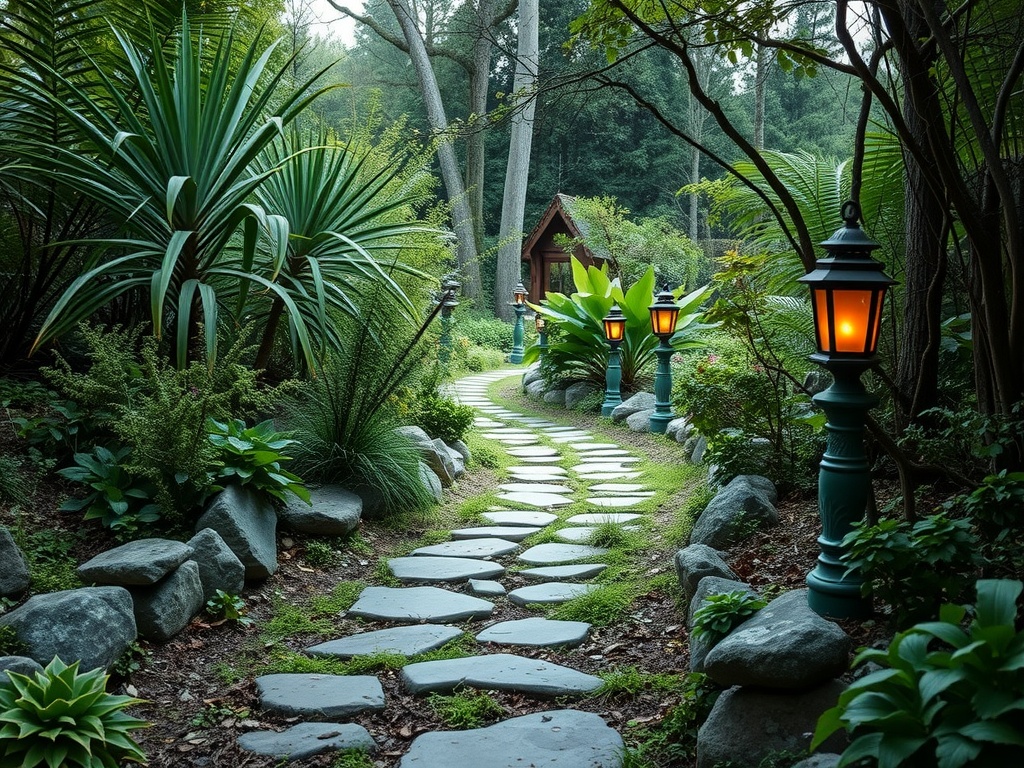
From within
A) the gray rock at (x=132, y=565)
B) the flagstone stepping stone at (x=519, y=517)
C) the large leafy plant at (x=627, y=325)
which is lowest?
the flagstone stepping stone at (x=519, y=517)

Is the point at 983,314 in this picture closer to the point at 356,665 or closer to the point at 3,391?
the point at 356,665

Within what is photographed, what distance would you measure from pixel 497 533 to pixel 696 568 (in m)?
1.64

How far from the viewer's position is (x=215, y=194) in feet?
13.1

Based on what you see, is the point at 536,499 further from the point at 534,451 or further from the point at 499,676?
the point at 499,676

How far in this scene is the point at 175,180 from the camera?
366 centimetres

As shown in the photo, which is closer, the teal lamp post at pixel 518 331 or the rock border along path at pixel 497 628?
the rock border along path at pixel 497 628

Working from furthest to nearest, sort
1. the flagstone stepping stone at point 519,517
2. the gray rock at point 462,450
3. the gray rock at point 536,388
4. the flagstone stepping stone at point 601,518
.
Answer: the gray rock at point 536,388
the gray rock at point 462,450
the flagstone stepping stone at point 519,517
the flagstone stepping stone at point 601,518

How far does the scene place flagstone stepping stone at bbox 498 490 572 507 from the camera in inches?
206

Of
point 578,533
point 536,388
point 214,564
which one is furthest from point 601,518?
point 536,388

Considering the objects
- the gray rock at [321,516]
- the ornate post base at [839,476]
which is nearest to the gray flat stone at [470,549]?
the gray rock at [321,516]

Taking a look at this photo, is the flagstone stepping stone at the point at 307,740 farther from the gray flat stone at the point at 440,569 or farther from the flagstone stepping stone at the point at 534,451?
the flagstone stepping stone at the point at 534,451

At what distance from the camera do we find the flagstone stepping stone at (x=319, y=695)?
8.46ft

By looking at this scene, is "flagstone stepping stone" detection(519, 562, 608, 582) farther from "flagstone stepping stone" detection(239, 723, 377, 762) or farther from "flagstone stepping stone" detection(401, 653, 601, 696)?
"flagstone stepping stone" detection(239, 723, 377, 762)

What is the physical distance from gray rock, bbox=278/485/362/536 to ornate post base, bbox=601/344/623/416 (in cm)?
482
